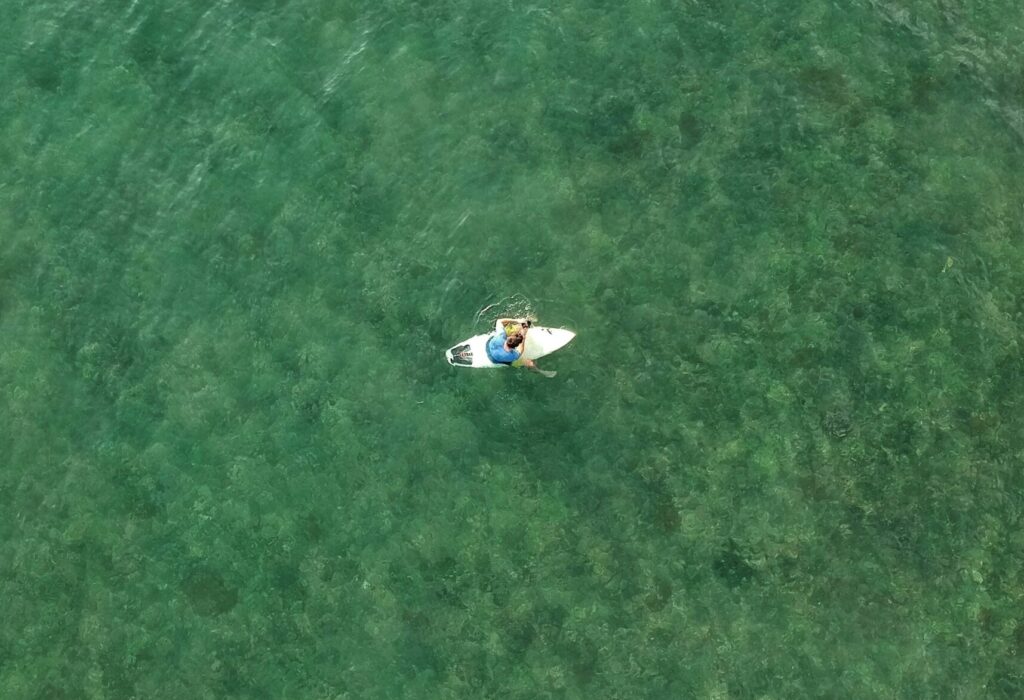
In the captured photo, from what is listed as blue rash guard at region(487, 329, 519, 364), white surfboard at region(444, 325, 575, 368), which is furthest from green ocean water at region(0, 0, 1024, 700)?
blue rash guard at region(487, 329, 519, 364)

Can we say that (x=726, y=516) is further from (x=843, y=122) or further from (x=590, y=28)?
(x=590, y=28)

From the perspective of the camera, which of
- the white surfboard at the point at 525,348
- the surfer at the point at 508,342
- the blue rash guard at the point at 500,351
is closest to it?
the surfer at the point at 508,342

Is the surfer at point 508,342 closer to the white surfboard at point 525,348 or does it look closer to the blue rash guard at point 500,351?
the blue rash guard at point 500,351

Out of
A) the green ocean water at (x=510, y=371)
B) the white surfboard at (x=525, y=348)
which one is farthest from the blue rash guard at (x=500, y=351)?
the green ocean water at (x=510, y=371)

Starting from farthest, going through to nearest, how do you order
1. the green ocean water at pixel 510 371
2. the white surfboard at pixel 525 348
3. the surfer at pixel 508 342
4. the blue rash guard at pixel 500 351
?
the white surfboard at pixel 525 348
the blue rash guard at pixel 500 351
the surfer at pixel 508 342
the green ocean water at pixel 510 371

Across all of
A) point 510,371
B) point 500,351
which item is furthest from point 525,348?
point 510,371

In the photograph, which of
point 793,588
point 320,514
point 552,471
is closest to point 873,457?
point 793,588

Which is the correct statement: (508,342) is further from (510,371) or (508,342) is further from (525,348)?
(510,371)
